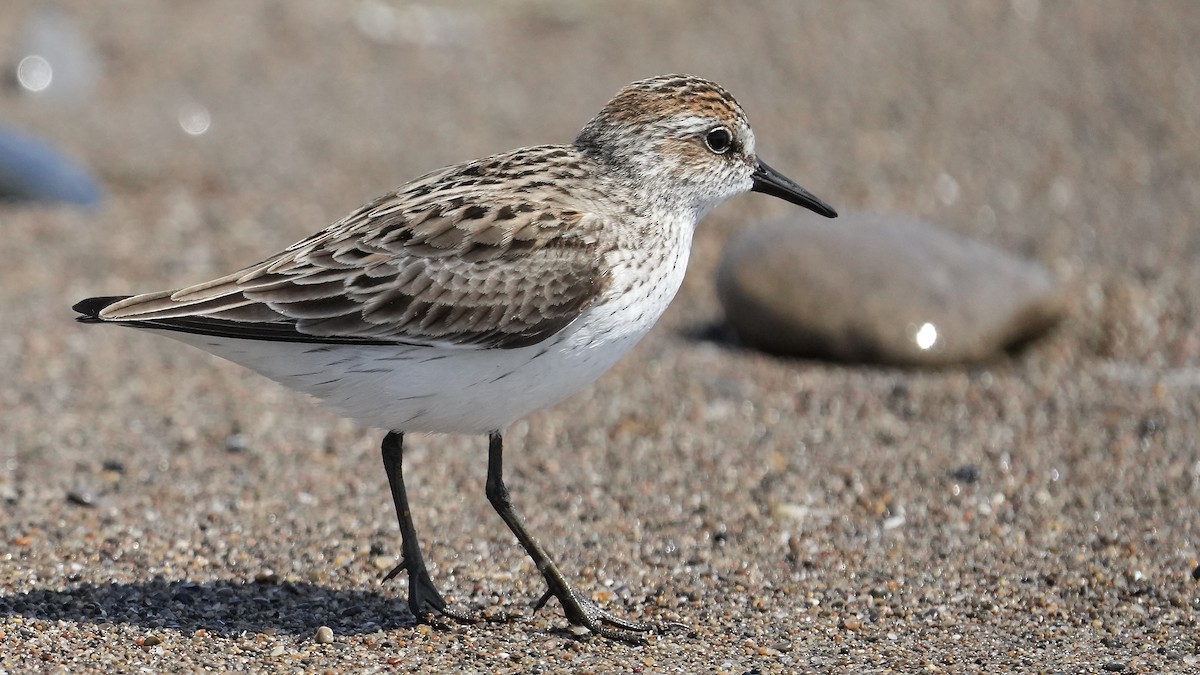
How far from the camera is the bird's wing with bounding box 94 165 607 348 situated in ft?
17.3

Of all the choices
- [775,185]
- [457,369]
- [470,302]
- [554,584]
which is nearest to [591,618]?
[554,584]

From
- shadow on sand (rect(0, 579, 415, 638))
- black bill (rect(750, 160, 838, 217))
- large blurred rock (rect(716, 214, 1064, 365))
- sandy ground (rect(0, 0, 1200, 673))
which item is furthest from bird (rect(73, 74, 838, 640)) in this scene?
large blurred rock (rect(716, 214, 1064, 365))

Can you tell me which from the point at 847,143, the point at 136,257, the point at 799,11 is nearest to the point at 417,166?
the point at 136,257

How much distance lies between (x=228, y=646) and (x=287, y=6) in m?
12.0

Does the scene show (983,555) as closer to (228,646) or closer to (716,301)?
(228,646)

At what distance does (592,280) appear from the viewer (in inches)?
209

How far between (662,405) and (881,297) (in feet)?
5.44

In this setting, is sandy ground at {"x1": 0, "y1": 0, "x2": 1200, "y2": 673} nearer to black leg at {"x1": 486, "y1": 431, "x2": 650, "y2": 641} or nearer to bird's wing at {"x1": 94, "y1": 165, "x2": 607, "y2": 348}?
black leg at {"x1": 486, "y1": 431, "x2": 650, "y2": 641}

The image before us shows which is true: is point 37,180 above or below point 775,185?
above

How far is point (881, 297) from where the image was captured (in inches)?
359

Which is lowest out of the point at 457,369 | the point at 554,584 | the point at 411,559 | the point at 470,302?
the point at 554,584

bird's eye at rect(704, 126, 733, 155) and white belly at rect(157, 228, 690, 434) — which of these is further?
bird's eye at rect(704, 126, 733, 155)

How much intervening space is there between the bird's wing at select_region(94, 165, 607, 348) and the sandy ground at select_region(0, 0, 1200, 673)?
117cm

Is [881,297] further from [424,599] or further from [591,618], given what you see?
[424,599]
